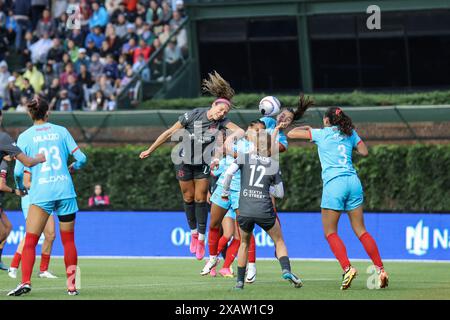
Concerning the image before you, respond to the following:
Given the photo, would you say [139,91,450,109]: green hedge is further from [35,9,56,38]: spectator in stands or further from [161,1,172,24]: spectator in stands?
[35,9,56,38]: spectator in stands

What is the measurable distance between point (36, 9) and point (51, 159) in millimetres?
22421

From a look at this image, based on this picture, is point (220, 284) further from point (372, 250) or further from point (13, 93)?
point (13, 93)

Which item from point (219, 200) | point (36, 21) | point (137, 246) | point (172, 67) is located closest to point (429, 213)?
point (137, 246)

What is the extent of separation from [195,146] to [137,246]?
10.3m

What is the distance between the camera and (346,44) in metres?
33.3

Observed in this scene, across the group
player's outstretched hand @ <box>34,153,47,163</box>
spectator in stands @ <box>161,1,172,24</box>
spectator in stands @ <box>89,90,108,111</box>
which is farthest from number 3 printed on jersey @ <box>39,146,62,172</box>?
spectator in stands @ <box>161,1,172,24</box>

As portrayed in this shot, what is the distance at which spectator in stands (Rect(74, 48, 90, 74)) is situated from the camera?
3231 centimetres

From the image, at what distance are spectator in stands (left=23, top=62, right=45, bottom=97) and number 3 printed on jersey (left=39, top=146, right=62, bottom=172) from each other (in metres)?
19.5

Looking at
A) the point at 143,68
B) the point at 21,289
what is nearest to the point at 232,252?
the point at 21,289

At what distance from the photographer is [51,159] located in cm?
1297

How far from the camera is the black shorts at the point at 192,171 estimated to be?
17297 mm

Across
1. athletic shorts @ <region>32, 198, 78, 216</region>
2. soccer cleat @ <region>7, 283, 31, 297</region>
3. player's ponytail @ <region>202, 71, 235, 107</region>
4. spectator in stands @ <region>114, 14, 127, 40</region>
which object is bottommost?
soccer cleat @ <region>7, 283, 31, 297</region>

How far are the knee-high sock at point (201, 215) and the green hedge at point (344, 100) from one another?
41.3 feet

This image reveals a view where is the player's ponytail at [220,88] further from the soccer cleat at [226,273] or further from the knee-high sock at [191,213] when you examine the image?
the soccer cleat at [226,273]
